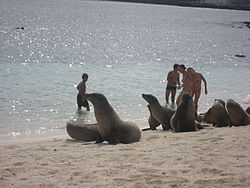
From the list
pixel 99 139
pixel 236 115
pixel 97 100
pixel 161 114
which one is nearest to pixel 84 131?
pixel 99 139

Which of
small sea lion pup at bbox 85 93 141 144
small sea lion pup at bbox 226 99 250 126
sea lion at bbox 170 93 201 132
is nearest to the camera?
small sea lion pup at bbox 85 93 141 144

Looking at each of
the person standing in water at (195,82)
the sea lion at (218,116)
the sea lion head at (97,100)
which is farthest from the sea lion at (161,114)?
the person standing in water at (195,82)

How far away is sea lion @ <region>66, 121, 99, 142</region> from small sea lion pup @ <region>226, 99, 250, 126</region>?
3.04 metres

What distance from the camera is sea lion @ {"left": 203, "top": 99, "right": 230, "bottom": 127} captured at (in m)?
11.1

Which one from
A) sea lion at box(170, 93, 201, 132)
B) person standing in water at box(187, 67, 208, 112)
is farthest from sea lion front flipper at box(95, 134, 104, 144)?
person standing in water at box(187, 67, 208, 112)

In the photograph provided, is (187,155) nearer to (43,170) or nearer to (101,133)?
(43,170)

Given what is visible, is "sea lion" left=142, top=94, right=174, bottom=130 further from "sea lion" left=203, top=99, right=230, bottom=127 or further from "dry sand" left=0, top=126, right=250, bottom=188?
"dry sand" left=0, top=126, right=250, bottom=188

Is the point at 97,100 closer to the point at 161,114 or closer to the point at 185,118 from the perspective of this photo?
the point at 185,118

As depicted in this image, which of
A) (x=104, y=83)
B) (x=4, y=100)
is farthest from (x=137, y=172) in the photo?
(x=104, y=83)

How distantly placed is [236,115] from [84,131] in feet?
11.0

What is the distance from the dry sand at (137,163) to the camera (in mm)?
→ 5902

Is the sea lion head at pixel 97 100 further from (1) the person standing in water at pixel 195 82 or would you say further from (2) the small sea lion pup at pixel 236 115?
(1) the person standing in water at pixel 195 82

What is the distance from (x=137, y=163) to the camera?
685 centimetres

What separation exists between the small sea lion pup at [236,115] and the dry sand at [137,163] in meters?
1.77
